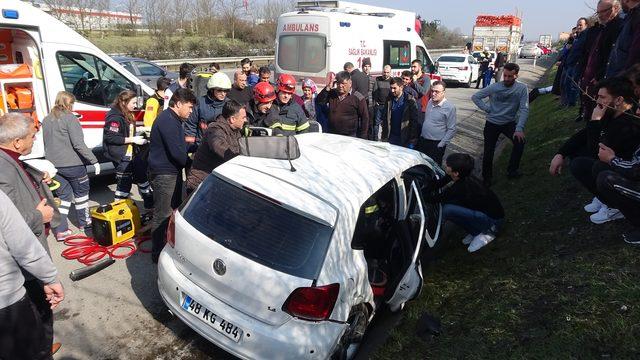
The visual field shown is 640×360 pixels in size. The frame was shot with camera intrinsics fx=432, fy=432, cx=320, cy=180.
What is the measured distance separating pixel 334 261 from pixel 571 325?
5.86 feet

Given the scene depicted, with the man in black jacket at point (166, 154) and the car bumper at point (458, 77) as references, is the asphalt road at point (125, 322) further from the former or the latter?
the car bumper at point (458, 77)

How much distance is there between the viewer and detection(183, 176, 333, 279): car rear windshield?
2.90 m

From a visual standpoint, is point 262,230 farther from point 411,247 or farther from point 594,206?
point 594,206

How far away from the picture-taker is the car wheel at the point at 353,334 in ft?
10.1

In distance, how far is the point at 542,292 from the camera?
11.7 ft

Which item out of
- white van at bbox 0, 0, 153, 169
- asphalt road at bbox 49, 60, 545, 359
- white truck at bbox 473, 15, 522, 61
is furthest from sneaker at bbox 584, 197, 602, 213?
white truck at bbox 473, 15, 522, 61

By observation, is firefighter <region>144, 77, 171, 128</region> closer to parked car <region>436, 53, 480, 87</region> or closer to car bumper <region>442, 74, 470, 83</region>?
parked car <region>436, 53, 480, 87</region>

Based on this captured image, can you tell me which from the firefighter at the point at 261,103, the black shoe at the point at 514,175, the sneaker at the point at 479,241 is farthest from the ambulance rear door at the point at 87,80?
the black shoe at the point at 514,175

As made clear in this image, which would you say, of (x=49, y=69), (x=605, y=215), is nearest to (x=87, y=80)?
(x=49, y=69)

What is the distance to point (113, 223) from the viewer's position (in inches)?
204

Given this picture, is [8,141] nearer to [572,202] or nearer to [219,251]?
[219,251]

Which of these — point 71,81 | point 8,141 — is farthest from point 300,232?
point 71,81

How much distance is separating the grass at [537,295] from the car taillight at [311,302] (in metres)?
0.91

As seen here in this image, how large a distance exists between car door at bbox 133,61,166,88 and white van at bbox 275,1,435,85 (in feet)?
17.2
